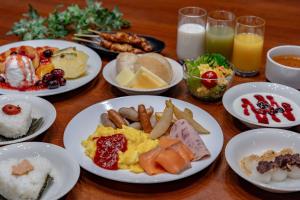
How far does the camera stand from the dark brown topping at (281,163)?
1303 mm

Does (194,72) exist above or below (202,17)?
below

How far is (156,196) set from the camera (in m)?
1.32

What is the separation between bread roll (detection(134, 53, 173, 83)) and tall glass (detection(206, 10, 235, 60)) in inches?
9.9

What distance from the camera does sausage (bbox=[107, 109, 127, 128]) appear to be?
5.06 ft

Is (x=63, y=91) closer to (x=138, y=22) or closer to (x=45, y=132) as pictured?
(x=45, y=132)

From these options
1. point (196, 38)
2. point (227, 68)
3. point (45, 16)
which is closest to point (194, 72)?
point (227, 68)

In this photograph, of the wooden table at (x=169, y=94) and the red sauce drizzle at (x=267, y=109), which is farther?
the red sauce drizzle at (x=267, y=109)

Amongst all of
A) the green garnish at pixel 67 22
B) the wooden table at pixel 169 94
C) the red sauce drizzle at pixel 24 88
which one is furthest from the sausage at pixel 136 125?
the green garnish at pixel 67 22

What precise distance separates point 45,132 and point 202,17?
841 millimetres

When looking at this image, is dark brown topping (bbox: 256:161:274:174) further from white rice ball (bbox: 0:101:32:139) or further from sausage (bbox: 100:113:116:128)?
white rice ball (bbox: 0:101:32:139)

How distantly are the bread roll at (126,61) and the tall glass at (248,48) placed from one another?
42 centimetres

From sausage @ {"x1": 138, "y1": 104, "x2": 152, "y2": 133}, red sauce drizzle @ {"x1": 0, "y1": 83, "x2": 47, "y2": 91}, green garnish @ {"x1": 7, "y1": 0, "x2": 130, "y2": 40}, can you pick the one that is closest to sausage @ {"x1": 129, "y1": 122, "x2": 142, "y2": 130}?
sausage @ {"x1": 138, "y1": 104, "x2": 152, "y2": 133}

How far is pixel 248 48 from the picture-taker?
190 cm

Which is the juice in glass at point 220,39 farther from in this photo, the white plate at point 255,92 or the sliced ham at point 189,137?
the sliced ham at point 189,137
